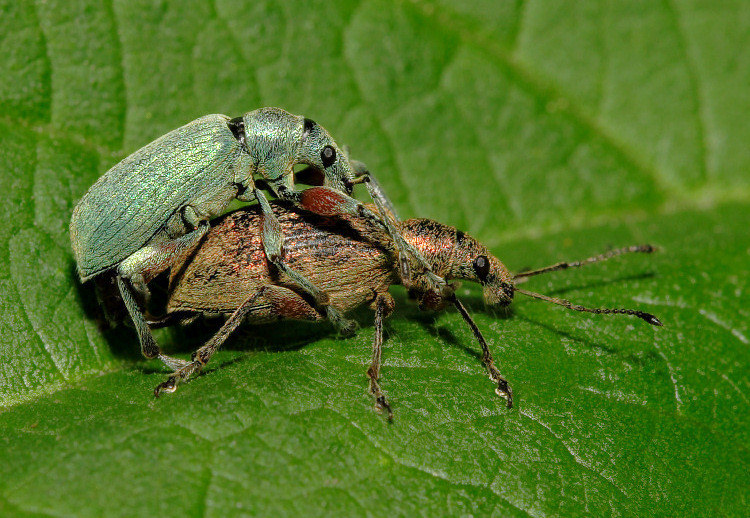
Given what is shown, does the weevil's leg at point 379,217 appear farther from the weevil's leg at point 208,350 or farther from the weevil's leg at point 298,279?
the weevil's leg at point 208,350

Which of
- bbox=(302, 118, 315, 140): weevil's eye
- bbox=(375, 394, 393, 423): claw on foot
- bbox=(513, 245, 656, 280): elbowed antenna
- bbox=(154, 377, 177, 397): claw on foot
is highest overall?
bbox=(302, 118, 315, 140): weevil's eye

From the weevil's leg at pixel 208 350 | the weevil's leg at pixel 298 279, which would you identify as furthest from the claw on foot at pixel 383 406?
the weevil's leg at pixel 208 350

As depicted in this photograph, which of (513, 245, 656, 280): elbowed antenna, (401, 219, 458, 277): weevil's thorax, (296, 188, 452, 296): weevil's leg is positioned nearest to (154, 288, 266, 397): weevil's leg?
(296, 188, 452, 296): weevil's leg

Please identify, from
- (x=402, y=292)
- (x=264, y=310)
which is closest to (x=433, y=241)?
(x=402, y=292)

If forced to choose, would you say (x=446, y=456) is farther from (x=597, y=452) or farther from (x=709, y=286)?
(x=709, y=286)

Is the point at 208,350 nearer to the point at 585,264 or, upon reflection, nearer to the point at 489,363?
the point at 489,363

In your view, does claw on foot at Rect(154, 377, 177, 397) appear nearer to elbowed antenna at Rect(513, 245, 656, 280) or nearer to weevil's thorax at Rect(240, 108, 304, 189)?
weevil's thorax at Rect(240, 108, 304, 189)
